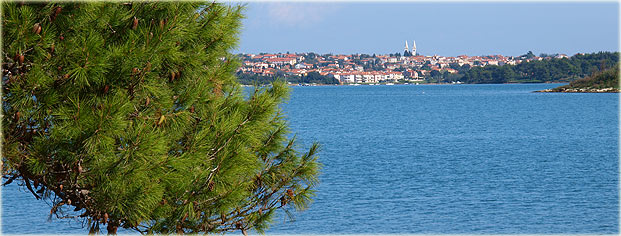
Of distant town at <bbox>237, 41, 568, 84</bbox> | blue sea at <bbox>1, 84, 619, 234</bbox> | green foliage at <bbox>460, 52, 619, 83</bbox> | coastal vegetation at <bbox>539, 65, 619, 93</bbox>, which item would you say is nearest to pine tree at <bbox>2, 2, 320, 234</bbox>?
blue sea at <bbox>1, 84, 619, 234</bbox>

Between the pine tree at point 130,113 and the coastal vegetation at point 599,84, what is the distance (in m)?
88.3

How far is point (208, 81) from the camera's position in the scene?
5121 millimetres

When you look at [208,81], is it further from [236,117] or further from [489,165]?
[489,165]

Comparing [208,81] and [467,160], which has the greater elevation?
[208,81]

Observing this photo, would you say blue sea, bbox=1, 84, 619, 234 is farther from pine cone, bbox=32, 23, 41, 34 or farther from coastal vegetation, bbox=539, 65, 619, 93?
coastal vegetation, bbox=539, 65, 619, 93

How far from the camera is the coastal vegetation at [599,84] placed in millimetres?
88250

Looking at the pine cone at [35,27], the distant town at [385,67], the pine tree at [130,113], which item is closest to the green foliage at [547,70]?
the distant town at [385,67]

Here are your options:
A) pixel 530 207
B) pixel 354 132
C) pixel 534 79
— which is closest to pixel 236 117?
pixel 530 207

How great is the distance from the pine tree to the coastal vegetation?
8832 cm

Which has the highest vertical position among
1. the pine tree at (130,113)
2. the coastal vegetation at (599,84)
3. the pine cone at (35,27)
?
the pine cone at (35,27)

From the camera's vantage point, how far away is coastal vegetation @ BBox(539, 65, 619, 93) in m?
88.2

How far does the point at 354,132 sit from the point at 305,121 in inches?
346

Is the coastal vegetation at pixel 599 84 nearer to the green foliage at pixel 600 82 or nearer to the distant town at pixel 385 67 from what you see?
the green foliage at pixel 600 82

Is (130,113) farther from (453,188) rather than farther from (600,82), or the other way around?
(600,82)
